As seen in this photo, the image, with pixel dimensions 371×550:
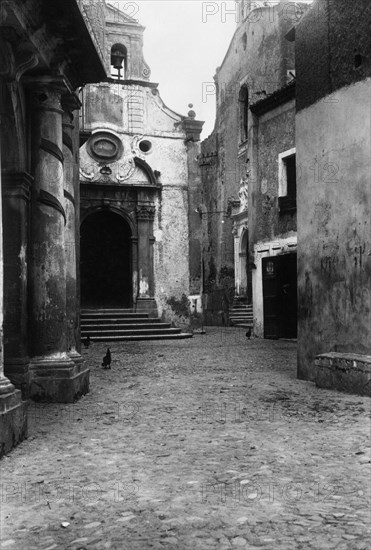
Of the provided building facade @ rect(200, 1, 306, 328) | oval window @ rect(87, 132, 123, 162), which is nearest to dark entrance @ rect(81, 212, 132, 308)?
oval window @ rect(87, 132, 123, 162)

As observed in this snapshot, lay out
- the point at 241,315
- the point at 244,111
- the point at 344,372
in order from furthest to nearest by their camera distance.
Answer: the point at 244,111 → the point at 241,315 → the point at 344,372

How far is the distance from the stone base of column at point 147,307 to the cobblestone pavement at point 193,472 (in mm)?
10085

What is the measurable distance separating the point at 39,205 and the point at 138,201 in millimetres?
11560

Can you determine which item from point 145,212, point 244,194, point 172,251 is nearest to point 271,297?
point 172,251

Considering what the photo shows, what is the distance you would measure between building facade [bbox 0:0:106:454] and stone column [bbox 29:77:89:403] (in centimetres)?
1

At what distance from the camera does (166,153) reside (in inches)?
761


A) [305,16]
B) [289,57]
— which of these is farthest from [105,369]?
[289,57]

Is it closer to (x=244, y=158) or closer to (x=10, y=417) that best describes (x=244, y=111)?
(x=244, y=158)

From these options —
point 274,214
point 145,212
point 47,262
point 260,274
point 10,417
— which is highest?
point 145,212

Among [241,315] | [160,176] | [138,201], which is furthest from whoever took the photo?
[241,315]

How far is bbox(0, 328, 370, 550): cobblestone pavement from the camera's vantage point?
3.34 m

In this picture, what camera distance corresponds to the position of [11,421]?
17.1ft

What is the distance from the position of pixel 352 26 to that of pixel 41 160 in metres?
4.51

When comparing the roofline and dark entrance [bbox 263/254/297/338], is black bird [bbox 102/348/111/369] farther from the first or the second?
the roofline
